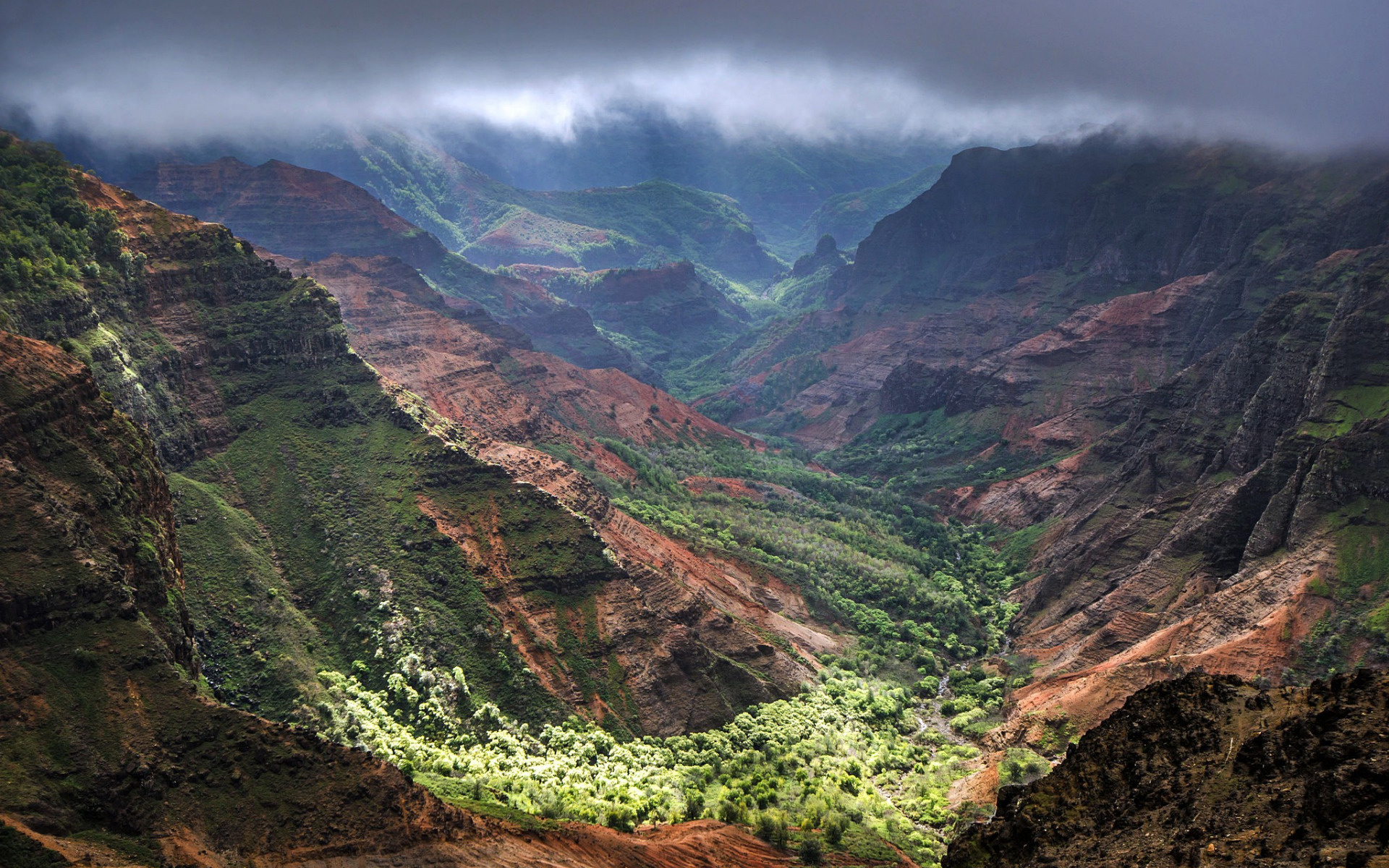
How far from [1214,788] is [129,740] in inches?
2072

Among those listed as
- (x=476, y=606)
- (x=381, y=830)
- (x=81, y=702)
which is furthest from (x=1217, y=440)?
(x=81, y=702)

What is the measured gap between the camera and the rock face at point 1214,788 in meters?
30.5

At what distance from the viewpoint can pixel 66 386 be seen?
61125mm

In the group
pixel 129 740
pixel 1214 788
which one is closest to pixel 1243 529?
pixel 1214 788

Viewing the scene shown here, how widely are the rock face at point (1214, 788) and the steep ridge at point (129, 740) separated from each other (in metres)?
A: 28.1

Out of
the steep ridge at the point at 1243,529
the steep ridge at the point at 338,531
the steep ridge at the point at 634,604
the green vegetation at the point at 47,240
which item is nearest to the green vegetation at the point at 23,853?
the steep ridge at the point at 338,531

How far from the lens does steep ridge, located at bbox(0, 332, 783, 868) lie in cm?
4566

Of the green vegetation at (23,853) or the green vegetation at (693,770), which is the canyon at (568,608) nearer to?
the green vegetation at (23,853)

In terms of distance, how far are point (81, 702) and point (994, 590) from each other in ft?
409

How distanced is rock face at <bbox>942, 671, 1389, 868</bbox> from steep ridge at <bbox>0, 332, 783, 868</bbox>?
28109 mm

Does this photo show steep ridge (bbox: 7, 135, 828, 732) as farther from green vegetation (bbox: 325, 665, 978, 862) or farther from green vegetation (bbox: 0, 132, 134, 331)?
green vegetation (bbox: 325, 665, 978, 862)

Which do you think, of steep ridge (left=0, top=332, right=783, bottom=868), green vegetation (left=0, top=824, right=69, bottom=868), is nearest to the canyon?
steep ridge (left=0, top=332, right=783, bottom=868)

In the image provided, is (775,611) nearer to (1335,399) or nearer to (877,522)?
(877,522)

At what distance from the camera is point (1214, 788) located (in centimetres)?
3622
